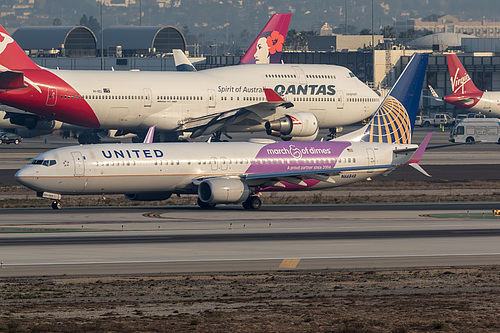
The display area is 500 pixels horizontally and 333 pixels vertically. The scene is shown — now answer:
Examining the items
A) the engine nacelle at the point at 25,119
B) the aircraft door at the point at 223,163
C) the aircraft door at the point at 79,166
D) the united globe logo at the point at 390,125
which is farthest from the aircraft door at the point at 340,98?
the aircraft door at the point at 79,166

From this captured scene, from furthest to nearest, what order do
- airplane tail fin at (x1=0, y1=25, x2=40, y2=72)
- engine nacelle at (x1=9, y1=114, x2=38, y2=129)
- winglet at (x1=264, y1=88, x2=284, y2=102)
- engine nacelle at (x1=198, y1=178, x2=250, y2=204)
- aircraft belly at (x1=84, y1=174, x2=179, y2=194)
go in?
engine nacelle at (x1=9, y1=114, x2=38, y2=129)
winglet at (x1=264, y1=88, x2=284, y2=102)
airplane tail fin at (x1=0, y1=25, x2=40, y2=72)
engine nacelle at (x1=198, y1=178, x2=250, y2=204)
aircraft belly at (x1=84, y1=174, x2=179, y2=194)

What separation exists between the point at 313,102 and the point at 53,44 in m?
104

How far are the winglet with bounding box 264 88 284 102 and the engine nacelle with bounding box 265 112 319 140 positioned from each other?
2.01 meters

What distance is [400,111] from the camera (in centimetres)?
6006

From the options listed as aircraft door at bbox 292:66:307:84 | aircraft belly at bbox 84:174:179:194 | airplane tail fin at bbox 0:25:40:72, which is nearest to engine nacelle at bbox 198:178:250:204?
aircraft belly at bbox 84:174:179:194

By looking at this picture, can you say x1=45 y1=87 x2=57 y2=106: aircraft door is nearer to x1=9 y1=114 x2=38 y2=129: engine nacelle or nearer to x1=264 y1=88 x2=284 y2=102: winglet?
x1=9 y1=114 x2=38 y2=129: engine nacelle

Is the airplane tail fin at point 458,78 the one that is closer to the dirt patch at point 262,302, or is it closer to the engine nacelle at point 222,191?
the engine nacelle at point 222,191

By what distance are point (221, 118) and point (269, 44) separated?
23618 mm

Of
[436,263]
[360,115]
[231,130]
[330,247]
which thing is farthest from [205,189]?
[360,115]

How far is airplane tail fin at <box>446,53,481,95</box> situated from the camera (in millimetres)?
131375

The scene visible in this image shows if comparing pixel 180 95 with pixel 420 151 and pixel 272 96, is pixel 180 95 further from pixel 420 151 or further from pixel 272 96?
pixel 420 151

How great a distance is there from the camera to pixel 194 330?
23453 millimetres

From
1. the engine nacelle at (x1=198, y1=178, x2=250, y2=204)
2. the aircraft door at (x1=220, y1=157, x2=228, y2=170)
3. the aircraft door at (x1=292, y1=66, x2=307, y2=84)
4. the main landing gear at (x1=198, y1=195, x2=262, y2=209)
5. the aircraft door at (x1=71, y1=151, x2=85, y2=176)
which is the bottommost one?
the main landing gear at (x1=198, y1=195, x2=262, y2=209)

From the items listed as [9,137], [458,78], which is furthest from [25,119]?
[458,78]
